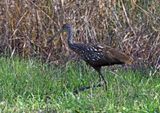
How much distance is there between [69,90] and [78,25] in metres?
2.32

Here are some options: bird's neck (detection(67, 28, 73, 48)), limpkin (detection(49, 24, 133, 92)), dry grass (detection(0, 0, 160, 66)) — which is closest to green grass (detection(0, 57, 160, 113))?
limpkin (detection(49, 24, 133, 92))

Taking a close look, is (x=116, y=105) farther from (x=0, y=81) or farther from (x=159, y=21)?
(x=159, y=21)

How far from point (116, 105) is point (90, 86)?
1134 millimetres

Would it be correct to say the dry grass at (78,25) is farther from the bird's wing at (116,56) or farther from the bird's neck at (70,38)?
the bird's wing at (116,56)

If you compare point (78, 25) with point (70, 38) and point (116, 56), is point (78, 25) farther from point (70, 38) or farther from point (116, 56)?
point (116, 56)

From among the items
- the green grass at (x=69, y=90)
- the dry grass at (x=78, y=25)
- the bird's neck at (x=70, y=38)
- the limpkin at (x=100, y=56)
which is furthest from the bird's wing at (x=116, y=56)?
the dry grass at (x=78, y=25)

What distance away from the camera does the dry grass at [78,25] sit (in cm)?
910

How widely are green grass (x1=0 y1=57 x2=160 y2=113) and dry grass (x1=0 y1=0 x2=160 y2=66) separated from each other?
70 centimetres

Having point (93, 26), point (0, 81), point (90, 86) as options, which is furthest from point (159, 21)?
point (0, 81)

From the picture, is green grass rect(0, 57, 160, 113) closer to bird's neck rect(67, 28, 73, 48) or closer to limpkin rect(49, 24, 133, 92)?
limpkin rect(49, 24, 133, 92)

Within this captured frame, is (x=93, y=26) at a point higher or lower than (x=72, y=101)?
higher

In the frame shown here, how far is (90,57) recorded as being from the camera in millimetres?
7488

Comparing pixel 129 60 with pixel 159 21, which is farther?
pixel 159 21

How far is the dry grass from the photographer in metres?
9.10
